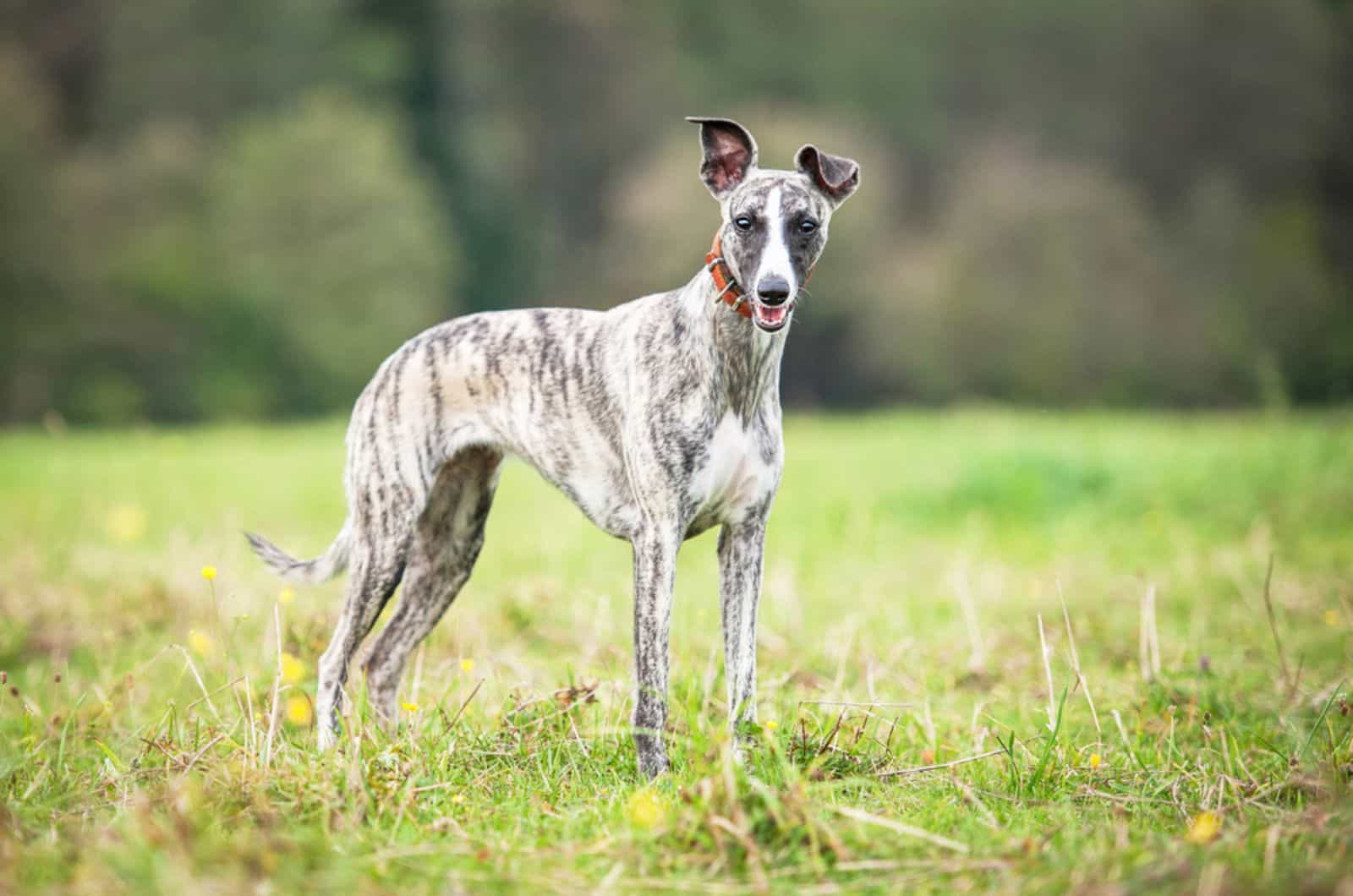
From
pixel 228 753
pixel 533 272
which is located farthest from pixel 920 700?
pixel 533 272

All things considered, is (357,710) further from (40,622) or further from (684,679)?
(40,622)

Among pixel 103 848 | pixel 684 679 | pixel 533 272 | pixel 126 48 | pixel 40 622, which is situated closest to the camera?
pixel 103 848

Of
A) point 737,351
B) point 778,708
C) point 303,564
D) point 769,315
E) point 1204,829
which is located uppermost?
point 769,315

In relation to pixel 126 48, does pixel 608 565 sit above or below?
below

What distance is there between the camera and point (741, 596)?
4.37 meters

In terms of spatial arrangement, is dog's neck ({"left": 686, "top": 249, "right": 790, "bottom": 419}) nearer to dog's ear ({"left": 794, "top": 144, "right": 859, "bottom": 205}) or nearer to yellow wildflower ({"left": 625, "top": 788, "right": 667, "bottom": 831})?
dog's ear ({"left": 794, "top": 144, "right": 859, "bottom": 205})

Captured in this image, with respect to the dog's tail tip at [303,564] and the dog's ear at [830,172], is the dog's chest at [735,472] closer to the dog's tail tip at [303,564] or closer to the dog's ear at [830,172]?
the dog's ear at [830,172]

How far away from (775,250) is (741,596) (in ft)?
4.06

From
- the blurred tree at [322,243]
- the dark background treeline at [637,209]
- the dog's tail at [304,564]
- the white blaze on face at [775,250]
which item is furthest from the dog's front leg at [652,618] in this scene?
the blurred tree at [322,243]

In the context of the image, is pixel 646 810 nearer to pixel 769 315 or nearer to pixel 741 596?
pixel 741 596

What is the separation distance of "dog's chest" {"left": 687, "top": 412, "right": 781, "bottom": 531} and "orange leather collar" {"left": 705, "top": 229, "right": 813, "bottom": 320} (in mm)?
364

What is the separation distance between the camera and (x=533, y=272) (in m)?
35.4

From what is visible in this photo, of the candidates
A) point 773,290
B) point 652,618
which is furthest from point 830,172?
point 652,618

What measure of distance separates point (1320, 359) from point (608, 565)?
20477 millimetres
